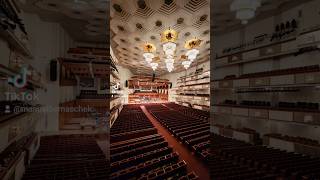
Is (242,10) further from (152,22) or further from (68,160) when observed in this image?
(68,160)

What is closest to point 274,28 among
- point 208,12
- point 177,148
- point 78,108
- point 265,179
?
point 265,179

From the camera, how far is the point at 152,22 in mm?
775

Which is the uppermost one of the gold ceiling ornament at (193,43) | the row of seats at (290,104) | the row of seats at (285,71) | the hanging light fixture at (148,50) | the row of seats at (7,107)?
the row of seats at (285,71)

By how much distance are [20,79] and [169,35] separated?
59.2 inches

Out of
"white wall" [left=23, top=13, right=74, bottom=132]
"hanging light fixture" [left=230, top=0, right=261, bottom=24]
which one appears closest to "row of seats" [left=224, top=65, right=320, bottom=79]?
"hanging light fixture" [left=230, top=0, right=261, bottom=24]

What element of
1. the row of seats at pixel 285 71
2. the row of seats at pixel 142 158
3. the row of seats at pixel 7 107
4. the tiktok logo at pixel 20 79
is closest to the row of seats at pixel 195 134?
the row of seats at pixel 142 158

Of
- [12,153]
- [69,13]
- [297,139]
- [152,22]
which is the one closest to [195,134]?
[152,22]

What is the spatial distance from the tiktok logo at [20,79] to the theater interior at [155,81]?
0.04 ft

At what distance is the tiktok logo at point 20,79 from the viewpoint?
1.55 metres

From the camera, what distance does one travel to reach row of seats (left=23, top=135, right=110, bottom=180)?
154cm

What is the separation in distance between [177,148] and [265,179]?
78 centimetres

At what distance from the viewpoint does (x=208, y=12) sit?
75 centimetres

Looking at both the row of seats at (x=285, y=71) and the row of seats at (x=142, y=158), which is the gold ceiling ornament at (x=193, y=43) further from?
the row of seats at (x=285, y=71)

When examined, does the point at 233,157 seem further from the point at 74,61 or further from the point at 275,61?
the point at 74,61
